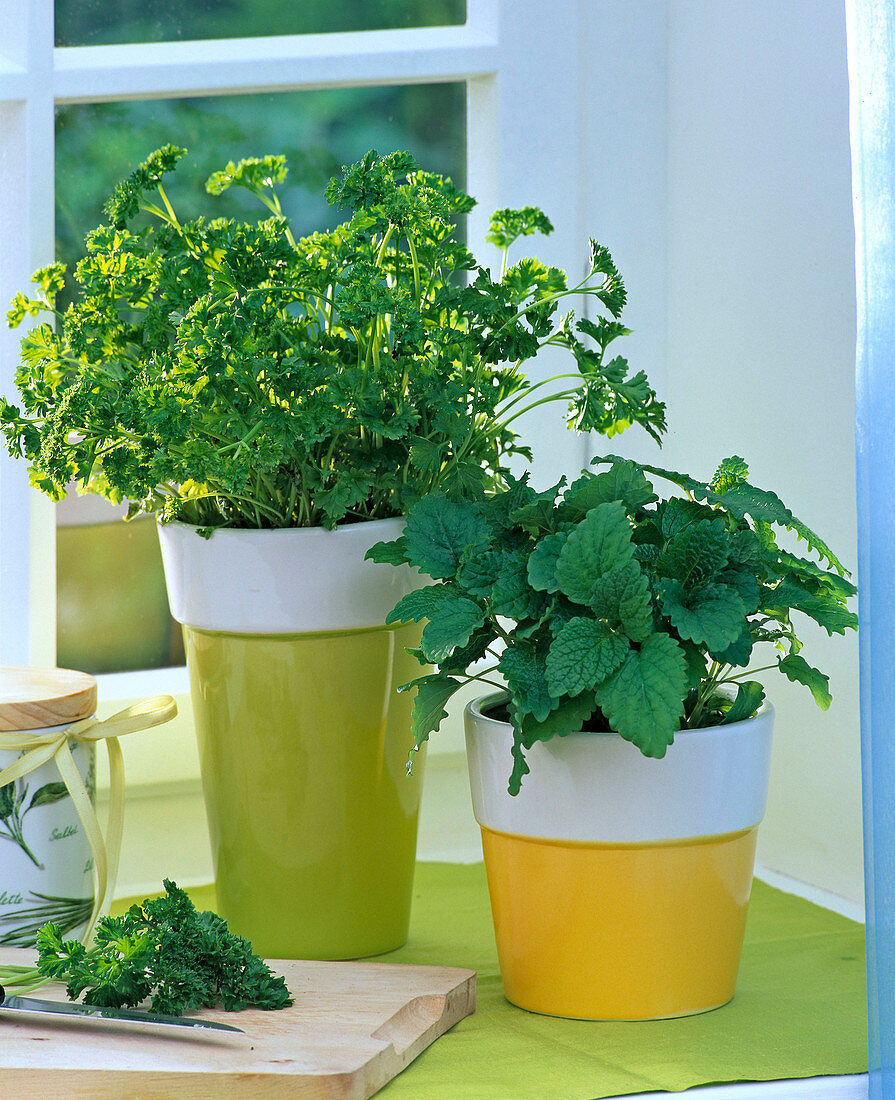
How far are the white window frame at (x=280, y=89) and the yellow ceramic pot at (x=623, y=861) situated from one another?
1.49 ft

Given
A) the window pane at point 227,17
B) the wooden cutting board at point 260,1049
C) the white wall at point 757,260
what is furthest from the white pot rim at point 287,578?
the window pane at point 227,17

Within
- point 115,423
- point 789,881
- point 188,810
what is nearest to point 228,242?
point 115,423

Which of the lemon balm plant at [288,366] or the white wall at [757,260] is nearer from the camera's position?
the lemon balm plant at [288,366]

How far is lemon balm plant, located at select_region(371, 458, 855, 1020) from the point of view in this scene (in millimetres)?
735

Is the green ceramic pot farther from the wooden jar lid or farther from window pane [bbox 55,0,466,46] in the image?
window pane [bbox 55,0,466,46]

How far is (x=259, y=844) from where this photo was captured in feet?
3.01

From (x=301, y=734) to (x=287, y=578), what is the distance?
12 cm

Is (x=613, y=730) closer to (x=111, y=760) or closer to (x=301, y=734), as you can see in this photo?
(x=301, y=734)

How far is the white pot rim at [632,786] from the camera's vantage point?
0.76m

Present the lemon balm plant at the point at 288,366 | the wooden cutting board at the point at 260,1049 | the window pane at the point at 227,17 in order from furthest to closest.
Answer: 1. the window pane at the point at 227,17
2. the lemon balm plant at the point at 288,366
3. the wooden cutting board at the point at 260,1049

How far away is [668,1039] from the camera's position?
79 centimetres

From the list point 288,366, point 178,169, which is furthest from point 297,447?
point 178,169

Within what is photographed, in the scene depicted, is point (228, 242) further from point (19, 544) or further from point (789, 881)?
point (789, 881)

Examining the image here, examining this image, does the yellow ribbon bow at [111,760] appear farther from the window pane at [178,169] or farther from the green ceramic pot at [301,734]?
the window pane at [178,169]
